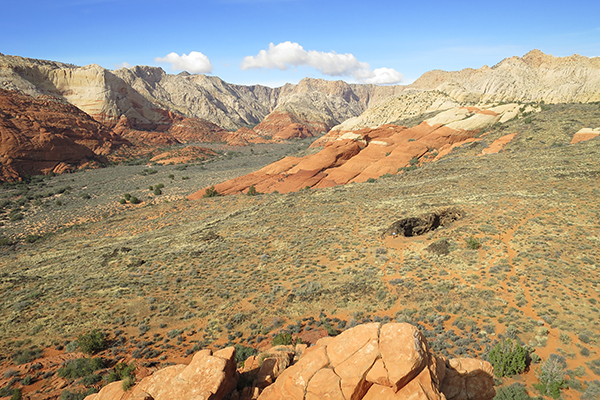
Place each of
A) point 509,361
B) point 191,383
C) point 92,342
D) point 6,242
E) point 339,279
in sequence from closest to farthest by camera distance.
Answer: point 191,383 → point 509,361 → point 92,342 → point 339,279 → point 6,242

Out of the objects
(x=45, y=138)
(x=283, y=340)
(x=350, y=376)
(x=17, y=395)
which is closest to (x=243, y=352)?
(x=283, y=340)

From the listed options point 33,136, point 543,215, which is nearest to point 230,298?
point 543,215

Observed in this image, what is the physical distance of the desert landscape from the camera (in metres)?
8.09

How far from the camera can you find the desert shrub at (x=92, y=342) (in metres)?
12.1

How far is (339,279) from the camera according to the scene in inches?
647

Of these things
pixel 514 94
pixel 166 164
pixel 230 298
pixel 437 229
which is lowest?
pixel 230 298

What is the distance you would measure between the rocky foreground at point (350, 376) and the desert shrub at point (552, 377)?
1744 mm

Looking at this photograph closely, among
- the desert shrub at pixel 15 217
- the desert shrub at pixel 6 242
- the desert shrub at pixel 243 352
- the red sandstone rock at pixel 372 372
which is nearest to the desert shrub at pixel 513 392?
the red sandstone rock at pixel 372 372

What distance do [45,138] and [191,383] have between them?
8657cm

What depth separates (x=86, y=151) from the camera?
77.5 m

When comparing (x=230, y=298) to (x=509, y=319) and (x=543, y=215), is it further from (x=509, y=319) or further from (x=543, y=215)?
(x=543, y=215)

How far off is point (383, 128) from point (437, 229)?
44855 millimetres

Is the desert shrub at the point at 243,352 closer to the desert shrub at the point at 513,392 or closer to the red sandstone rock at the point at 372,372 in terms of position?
the red sandstone rock at the point at 372,372

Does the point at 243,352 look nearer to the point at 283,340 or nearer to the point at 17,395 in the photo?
the point at 283,340
